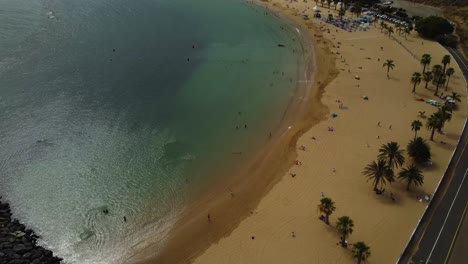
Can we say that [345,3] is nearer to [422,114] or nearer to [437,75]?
[437,75]

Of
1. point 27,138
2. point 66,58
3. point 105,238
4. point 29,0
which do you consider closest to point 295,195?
point 105,238

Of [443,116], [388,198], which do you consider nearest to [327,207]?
[388,198]

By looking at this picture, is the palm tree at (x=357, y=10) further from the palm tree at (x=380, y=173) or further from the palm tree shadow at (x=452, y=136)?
the palm tree at (x=380, y=173)

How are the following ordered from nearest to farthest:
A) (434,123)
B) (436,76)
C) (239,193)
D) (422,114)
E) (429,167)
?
(239,193)
(429,167)
(434,123)
(422,114)
(436,76)

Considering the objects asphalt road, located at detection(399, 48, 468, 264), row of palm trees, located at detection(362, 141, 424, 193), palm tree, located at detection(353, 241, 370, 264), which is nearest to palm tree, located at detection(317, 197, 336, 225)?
palm tree, located at detection(353, 241, 370, 264)

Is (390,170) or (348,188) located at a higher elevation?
(390,170)

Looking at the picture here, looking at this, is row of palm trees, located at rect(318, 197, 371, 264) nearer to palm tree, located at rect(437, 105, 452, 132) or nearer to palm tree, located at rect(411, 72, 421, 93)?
palm tree, located at rect(437, 105, 452, 132)

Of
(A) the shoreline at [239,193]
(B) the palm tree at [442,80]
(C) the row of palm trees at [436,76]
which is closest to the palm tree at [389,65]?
(C) the row of palm trees at [436,76]

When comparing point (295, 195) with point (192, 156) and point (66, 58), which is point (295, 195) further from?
point (66, 58)

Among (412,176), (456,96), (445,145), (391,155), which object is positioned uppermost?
(456,96)
